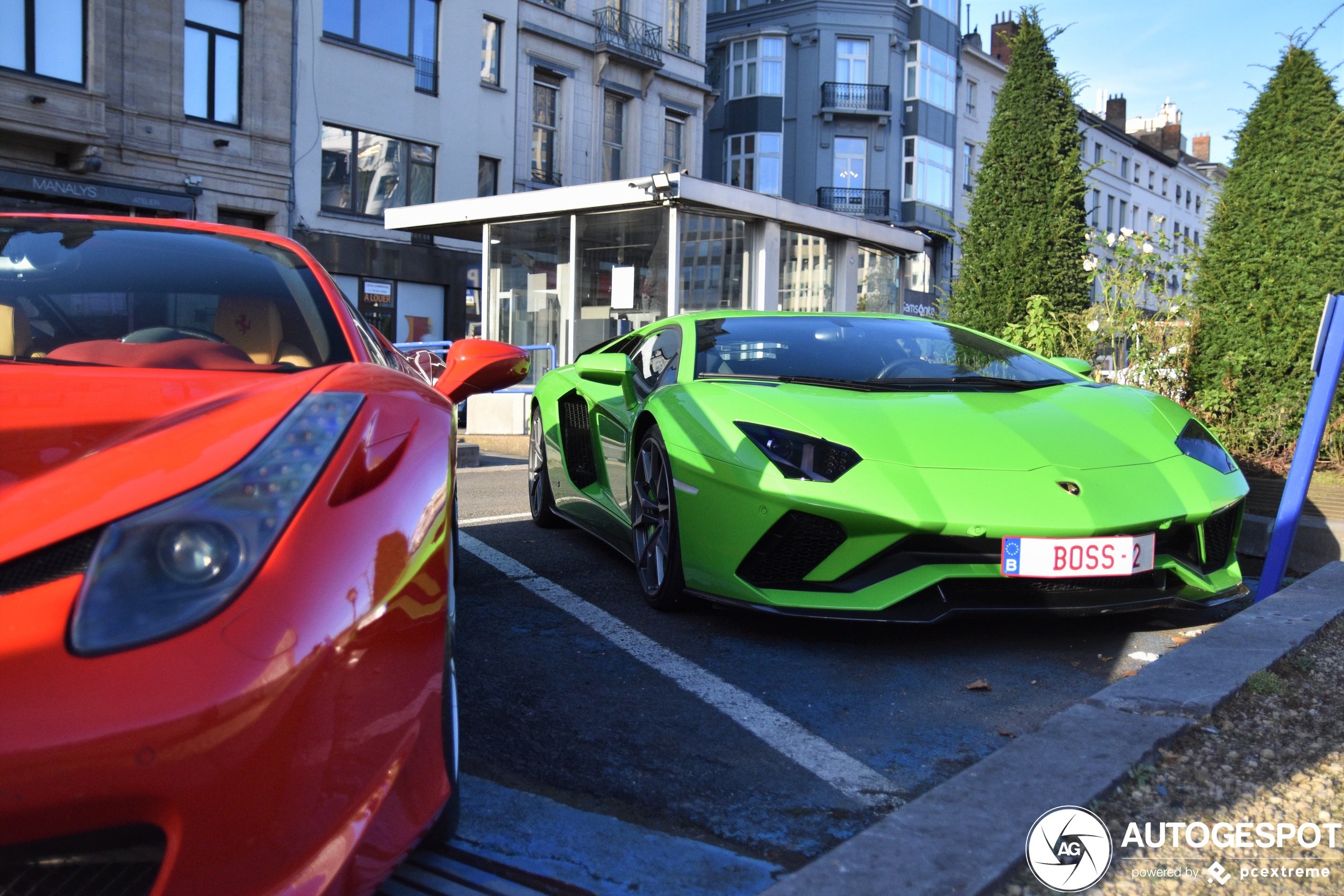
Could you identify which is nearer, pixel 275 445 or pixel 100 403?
pixel 275 445

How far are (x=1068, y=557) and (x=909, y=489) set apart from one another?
517mm

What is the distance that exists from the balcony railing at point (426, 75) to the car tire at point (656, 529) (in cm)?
2172

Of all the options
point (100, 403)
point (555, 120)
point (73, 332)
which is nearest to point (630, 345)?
point (73, 332)

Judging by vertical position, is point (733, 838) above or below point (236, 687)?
below

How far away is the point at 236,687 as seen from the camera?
1335 mm

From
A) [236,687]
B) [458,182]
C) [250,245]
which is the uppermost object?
[458,182]

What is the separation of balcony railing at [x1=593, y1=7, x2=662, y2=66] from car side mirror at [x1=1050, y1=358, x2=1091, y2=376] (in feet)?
81.0

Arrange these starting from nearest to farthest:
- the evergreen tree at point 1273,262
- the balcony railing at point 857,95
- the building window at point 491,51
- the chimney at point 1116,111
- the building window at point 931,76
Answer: the evergreen tree at point 1273,262, the building window at point 491,51, the balcony railing at point 857,95, the building window at point 931,76, the chimney at point 1116,111

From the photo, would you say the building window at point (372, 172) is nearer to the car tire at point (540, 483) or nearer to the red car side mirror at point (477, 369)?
the car tire at point (540, 483)

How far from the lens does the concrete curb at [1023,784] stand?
5.74 ft

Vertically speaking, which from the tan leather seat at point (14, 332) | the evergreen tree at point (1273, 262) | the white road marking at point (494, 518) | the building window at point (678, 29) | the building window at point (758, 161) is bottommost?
the white road marking at point (494, 518)

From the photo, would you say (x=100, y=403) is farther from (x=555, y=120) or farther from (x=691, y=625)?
(x=555, y=120)

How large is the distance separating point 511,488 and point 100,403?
6.73m

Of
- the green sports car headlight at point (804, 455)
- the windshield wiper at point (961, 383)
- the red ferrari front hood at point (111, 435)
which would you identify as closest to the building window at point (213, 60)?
the windshield wiper at point (961, 383)
